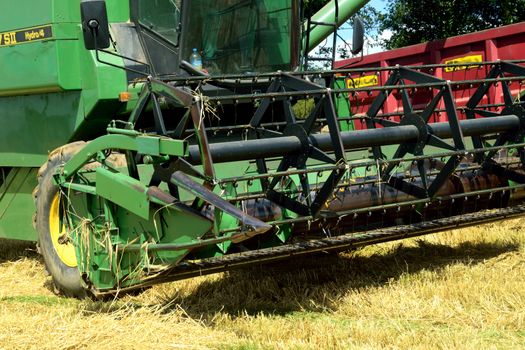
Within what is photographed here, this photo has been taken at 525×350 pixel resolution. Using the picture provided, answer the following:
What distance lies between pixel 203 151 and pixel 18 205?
2.50 m

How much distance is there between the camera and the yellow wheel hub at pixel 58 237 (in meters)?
4.35

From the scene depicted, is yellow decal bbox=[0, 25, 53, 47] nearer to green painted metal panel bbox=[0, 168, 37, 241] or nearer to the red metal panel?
green painted metal panel bbox=[0, 168, 37, 241]

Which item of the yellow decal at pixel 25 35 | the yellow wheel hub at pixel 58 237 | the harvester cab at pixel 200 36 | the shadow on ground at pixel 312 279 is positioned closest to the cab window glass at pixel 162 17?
the harvester cab at pixel 200 36

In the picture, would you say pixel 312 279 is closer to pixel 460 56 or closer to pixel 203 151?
pixel 203 151

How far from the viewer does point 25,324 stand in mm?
3529

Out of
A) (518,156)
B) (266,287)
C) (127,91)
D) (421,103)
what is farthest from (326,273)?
(421,103)

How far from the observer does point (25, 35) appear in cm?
493

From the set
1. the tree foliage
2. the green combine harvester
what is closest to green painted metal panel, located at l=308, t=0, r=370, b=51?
the green combine harvester

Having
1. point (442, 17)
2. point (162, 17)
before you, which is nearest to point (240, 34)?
point (162, 17)

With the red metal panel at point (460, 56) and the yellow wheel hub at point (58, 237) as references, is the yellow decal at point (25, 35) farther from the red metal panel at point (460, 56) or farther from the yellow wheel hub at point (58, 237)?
the red metal panel at point (460, 56)

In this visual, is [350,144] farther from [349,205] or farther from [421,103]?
[421,103]

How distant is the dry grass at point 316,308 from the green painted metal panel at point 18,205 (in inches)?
13.1

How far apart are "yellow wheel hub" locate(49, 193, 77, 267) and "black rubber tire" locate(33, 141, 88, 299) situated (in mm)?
19

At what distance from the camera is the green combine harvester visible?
3492 millimetres
